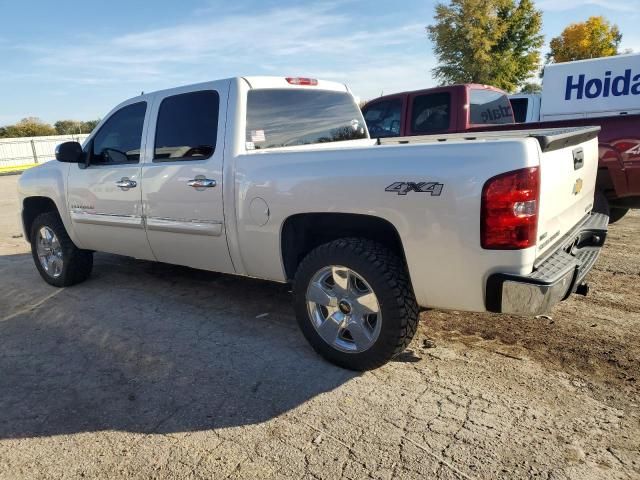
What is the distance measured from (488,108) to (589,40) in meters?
45.0

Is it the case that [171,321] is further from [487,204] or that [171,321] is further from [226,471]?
[487,204]

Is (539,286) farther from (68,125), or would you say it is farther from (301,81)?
(68,125)

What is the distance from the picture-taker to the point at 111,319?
14.3ft

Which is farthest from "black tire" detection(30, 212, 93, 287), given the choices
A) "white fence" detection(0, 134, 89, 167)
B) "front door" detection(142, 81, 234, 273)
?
"white fence" detection(0, 134, 89, 167)

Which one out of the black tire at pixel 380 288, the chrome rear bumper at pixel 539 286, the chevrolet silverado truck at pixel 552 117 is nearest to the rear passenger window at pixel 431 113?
the chevrolet silverado truck at pixel 552 117

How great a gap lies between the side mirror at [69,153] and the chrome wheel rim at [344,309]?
2.86 metres

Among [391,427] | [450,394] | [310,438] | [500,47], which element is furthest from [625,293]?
[500,47]

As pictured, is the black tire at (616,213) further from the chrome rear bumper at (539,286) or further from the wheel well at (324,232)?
the wheel well at (324,232)

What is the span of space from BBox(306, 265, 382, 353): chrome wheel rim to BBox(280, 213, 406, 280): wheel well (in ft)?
1.00

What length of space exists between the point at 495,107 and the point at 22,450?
745cm

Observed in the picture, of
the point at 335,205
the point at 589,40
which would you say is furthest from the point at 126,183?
the point at 589,40

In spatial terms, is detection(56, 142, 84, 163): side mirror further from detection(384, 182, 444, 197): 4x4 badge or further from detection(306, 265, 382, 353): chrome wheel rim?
detection(384, 182, 444, 197): 4x4 badge

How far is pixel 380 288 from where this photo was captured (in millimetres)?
2947

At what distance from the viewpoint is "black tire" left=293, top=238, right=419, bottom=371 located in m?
2.94
